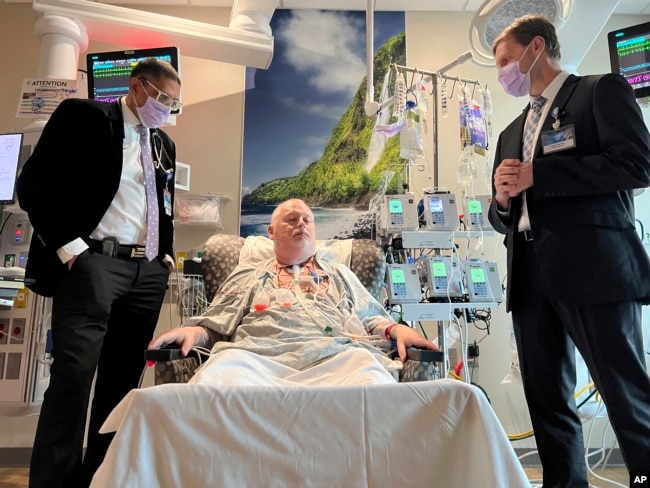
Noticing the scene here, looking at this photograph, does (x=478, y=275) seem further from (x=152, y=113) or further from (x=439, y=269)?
(x=152, y=113)

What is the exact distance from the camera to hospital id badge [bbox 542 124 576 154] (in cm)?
150

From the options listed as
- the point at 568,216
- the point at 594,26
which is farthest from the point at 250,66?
the point at 568,216

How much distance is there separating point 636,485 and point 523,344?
0.49 meters

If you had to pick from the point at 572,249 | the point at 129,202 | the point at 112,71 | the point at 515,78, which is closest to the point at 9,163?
the point at 112,71

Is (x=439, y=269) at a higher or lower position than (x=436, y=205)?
lower

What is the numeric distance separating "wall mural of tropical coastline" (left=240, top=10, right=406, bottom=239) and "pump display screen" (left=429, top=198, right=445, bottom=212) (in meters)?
0.71

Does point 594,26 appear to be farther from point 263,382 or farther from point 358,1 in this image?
point 263,382

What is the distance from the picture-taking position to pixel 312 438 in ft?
3.28

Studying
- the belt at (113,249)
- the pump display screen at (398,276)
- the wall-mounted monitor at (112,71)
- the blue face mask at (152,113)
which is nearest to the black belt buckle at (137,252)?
the belt at (113,249)

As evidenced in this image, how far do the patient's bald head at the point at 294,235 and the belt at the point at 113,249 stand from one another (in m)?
0.57

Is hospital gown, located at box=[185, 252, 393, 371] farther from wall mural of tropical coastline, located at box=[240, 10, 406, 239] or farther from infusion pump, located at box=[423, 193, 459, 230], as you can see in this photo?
wall mural of tropical coastline, located at box=[240, 10, 406, 239]

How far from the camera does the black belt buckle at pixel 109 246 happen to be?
66.9 inches

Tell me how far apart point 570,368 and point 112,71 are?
9.30ft

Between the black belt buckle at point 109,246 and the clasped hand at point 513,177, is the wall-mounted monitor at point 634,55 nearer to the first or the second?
the clasped hand at point 513,177
